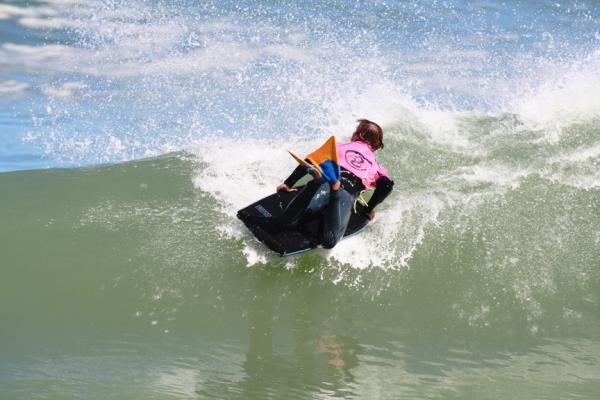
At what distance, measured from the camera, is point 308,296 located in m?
5.44

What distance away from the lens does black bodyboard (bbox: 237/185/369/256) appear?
540 cm

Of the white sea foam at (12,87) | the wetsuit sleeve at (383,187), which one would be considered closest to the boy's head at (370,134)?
the wetsuit sleeve at (383,187)

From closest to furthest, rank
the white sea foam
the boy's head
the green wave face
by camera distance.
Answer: the green wave face
the boy's head
the white sea foam

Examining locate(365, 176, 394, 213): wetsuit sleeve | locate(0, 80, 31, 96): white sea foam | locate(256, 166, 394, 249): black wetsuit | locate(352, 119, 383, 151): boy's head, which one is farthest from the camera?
locate(0, 80, 31, 96): white sea foam

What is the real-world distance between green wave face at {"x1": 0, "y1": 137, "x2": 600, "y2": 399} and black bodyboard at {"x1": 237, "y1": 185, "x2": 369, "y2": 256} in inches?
9.4

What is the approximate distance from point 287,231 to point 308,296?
57cm

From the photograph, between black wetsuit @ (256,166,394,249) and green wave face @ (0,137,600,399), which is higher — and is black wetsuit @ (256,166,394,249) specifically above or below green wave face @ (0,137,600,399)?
above

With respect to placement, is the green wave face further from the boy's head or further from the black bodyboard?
the boy's head

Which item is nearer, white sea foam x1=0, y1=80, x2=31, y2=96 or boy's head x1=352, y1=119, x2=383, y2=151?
boy's head x1=352, y1=119, x2=383, y2=151

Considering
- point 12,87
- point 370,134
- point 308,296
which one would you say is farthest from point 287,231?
point 12,87

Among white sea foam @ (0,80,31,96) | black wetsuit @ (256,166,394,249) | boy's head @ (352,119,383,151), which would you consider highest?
boy's head @ (352,119,383,151)

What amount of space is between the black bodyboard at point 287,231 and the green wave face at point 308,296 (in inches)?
9.4

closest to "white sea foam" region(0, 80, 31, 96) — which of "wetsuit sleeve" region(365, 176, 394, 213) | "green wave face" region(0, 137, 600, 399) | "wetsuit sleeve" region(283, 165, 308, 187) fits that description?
"green wave face" region(0, 137, 600, 399)

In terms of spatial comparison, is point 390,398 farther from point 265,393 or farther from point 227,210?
point 227,210
